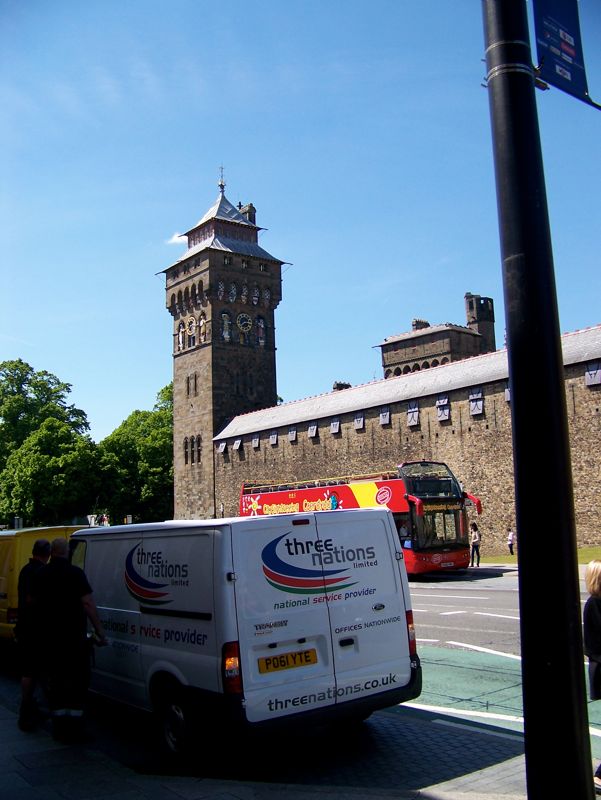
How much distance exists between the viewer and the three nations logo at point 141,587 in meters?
6.50

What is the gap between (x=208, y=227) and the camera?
2415 inches

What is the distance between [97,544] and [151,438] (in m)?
58.9

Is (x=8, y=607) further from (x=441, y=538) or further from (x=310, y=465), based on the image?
(x=310, y=465)

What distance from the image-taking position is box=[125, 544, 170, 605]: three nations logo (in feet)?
21.3

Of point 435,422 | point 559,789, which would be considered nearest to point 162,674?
point 559,789

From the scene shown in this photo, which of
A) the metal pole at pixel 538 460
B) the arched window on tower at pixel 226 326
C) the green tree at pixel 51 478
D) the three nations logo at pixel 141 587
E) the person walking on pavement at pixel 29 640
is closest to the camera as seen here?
the metal pole at pixel 538 460

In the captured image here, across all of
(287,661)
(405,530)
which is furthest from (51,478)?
(287,661)

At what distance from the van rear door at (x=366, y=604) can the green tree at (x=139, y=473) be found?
52.5m

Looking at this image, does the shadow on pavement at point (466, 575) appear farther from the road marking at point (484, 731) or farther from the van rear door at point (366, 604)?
the van rear door at point (366, 604)

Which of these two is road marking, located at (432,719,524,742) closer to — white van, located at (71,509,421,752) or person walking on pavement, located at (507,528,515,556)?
white van, located at (71,509,421,752)

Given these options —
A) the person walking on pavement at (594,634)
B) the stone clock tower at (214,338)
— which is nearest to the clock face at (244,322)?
the stone clock tower at (214,338)

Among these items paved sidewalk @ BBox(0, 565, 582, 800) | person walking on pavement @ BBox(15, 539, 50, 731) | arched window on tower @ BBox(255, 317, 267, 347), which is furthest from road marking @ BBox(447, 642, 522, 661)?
arched window on tower @ BBox(255, 317, 267, 347)

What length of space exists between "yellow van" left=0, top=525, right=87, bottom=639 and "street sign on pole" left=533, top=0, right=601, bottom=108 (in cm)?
836

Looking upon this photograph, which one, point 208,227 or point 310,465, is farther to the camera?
point 208,227
